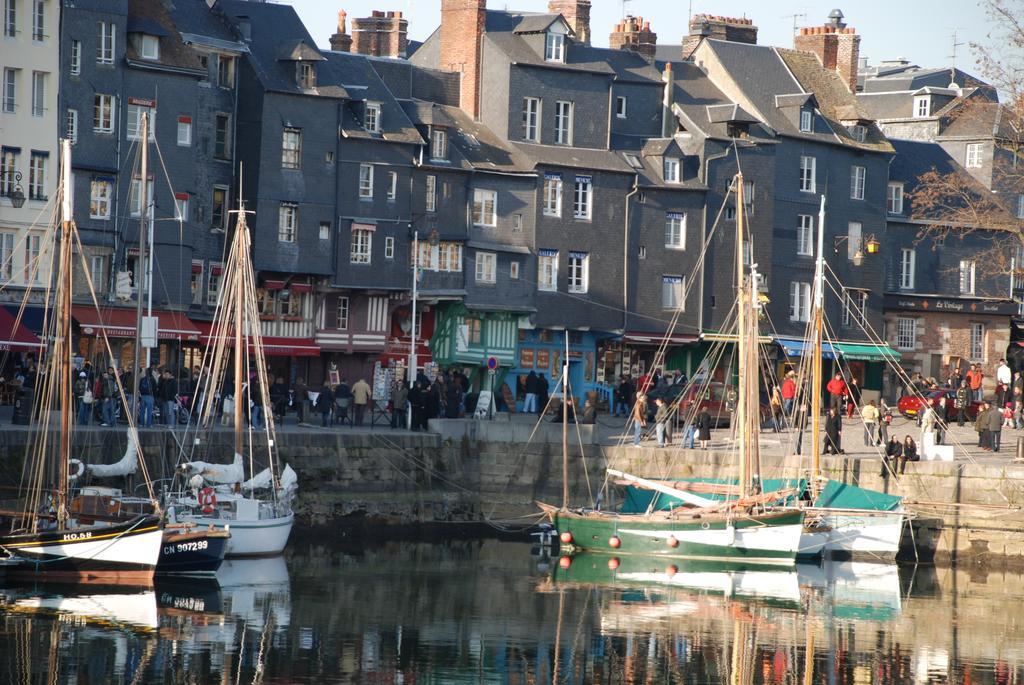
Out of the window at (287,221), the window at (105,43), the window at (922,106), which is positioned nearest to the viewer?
the window at (105,43)

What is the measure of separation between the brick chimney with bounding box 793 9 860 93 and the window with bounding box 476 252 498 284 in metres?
19.6

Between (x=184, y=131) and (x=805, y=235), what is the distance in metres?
26.0

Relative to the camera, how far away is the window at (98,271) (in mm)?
58281

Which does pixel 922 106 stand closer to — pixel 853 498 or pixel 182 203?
pixel 182 203

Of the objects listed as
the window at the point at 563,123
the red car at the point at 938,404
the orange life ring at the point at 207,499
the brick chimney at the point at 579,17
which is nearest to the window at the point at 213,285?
the window at the point at 563,123

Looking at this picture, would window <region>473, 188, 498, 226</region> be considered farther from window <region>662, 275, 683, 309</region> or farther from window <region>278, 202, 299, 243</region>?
window <region>662, 275, 683, 309</region>

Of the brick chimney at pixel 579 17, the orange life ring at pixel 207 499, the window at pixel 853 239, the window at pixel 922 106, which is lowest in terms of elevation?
the orange life ring at pixel 207 499

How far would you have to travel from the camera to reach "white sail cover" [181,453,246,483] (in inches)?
1740

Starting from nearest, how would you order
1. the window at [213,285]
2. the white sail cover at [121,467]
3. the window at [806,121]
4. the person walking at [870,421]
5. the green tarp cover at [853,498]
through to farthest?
the white sail cover at [121,467]
the green tarp cover at [853,498]
the person walking at [870,421]
the window at [213,285]
the window at [806,121]

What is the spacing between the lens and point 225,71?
2443 inches

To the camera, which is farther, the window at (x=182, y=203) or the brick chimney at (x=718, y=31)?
the brick chimney at (x=718, y=31)

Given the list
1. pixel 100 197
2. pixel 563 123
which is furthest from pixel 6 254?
pixel 563 123

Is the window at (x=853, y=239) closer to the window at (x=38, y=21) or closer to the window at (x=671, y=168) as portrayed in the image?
the window at (x=671, y=168)

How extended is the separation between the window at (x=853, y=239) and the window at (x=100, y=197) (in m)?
30.2
